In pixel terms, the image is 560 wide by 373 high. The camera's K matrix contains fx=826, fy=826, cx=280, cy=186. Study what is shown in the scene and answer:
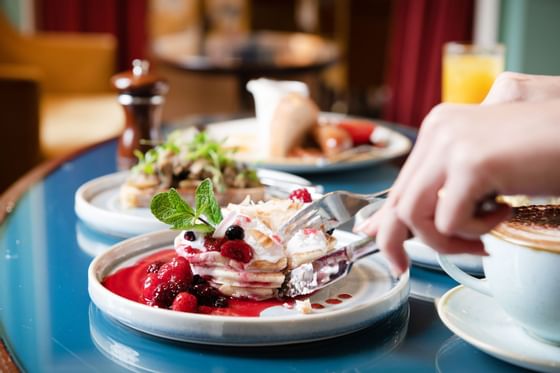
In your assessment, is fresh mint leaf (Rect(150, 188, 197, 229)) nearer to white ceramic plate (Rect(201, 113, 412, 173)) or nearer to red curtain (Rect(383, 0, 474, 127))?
white ceramic plate (Rect(201, 113, 412, 173))

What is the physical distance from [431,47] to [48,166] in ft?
10.7

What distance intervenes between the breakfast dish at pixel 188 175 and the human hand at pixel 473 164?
79cm

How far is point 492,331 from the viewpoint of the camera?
0.95 m

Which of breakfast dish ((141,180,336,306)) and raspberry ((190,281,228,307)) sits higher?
breakfast dish ((141,180,336,306))

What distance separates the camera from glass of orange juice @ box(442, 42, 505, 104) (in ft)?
9.39

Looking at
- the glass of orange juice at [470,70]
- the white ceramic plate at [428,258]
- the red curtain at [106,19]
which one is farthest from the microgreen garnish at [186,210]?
the red curtain at [106,19]

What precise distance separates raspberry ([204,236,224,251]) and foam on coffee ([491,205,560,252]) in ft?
1.12

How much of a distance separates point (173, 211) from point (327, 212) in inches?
8.3

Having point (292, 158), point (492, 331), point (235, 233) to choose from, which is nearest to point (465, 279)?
point (492, 331)

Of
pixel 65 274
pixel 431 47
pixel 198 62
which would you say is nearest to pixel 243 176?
pixel 65 274

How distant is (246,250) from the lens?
1027 millimetres

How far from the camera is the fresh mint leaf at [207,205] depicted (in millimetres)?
1058

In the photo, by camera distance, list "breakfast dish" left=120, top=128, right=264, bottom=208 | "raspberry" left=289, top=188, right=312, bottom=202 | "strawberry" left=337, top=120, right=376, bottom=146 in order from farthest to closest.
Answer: "strawberry" left=337, top=120, right=376, bottom=146 → "breakfast dish" left=120, top=128, right=264, bottom=208 → "raspberry" left=289, top=188, right=312, bottom=202

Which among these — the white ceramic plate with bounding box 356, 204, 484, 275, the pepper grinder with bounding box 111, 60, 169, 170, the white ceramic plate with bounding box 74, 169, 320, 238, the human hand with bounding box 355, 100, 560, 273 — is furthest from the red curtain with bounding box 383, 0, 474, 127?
the human hand with bounding box 355, 100, 560, 273
